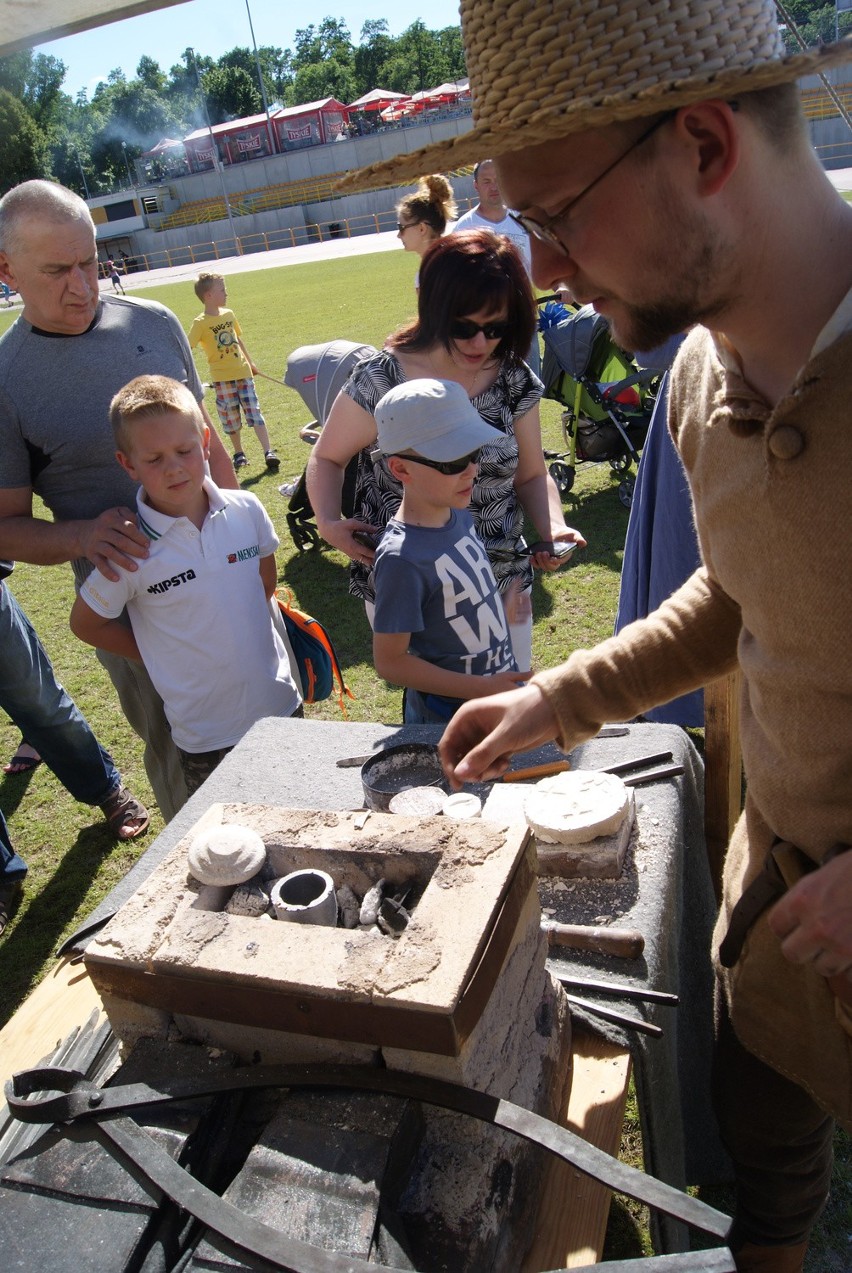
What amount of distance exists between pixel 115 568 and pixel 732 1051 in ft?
6.73

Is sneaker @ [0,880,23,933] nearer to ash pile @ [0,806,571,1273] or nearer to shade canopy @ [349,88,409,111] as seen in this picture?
ash pile @ [0,806,571,1273]

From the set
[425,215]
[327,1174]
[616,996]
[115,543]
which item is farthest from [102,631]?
[425,215]

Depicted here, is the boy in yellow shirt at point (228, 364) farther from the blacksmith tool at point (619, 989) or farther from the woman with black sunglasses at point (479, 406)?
the blacksmith tool at point (619, 989)

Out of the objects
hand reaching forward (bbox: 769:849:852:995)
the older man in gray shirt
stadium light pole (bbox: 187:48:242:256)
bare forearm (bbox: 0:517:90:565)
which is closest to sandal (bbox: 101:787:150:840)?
the older man in gray shirt

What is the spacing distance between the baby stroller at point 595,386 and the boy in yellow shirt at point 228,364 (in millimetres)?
3378

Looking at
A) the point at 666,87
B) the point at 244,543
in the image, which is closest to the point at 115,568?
the point at 244,543

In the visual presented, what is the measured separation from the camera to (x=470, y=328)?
115 inches

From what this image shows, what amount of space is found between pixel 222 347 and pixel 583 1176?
859 centimetres

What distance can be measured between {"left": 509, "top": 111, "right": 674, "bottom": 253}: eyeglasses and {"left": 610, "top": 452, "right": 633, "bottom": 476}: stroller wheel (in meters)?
5.72

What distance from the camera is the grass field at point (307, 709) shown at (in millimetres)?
3303

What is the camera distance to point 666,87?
971 mm

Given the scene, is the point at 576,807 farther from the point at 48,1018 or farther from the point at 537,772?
the point at 48,1018

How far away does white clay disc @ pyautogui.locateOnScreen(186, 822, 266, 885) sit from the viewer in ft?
4.83

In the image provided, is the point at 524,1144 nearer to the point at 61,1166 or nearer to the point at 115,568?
the point at 61,1166
